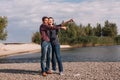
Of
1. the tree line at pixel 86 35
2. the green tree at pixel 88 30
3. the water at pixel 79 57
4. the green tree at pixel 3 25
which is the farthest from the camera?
the green tree at pixel 88 30

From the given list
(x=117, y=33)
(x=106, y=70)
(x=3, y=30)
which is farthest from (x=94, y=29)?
(x=106, y=70)

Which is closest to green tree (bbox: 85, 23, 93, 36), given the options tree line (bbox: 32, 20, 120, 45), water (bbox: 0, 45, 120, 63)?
tree line (bbox: 32, 20, 120, 45)

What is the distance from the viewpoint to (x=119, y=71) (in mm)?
14188

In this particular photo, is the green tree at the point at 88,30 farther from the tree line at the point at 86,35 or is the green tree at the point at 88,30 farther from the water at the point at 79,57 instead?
the water at the point at 79,57

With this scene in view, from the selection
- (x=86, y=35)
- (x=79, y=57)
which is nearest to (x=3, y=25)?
(x=79, y=57)

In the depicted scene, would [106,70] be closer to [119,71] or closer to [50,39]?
[119,71]

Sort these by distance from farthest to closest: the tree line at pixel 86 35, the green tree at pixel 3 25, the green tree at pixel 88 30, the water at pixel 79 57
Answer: the green tree at pixel 88 30, the tree line at pixel 86 35, the green tree at pixel 3 25, the water at pixel 79 57

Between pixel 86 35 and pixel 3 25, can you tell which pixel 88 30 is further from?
pixel 3 25

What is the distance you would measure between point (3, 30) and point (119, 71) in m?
57.8

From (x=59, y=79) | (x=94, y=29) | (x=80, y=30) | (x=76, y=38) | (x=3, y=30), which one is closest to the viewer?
(x=59, y=79)

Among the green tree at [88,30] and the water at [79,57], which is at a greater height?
the green tree at [88,30]

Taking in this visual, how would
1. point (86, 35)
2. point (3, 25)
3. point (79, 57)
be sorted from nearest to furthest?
point (79, 57)
point (3, 25)
point (86, 35)

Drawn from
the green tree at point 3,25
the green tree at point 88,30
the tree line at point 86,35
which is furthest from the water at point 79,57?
the green tree at point 88,30

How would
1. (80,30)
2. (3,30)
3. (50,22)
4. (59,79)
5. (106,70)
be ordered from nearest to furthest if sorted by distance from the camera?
1. (59,79)
2. (50,22)
3. (106,70)
4. (3,30)
5. (80,30)
